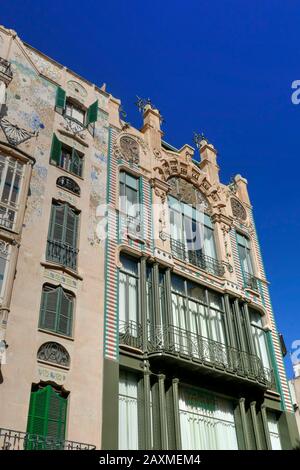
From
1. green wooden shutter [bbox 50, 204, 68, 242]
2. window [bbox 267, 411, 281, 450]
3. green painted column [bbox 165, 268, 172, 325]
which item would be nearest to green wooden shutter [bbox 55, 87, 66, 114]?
green wooden shutter [bbox 50, 204, 68, 242]

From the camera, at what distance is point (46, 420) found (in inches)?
568

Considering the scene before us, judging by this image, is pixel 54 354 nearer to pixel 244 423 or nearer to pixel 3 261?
pixel 3 261

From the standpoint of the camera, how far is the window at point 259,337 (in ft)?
74.7

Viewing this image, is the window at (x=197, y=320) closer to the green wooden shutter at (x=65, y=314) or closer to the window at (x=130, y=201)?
the window at (x=130, y=201)

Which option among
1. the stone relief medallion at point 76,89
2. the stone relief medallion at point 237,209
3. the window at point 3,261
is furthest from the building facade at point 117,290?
the stone relief medallion at point 237,209

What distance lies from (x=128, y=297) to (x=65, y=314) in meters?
3.18

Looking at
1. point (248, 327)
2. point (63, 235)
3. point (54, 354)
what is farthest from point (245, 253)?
point (54, 354)

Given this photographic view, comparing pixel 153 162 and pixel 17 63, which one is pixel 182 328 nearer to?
pixel 153 162

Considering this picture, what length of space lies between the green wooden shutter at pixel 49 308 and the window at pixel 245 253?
451 inches

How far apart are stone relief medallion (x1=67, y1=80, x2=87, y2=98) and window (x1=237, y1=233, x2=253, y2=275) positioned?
10.6 meters

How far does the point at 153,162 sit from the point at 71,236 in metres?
7.34

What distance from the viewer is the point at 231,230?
26219 millimetres

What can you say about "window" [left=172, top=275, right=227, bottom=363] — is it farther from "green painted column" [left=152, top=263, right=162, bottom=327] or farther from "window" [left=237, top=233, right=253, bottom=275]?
"window" [left=237, top=233, right=253, bottom=275]
